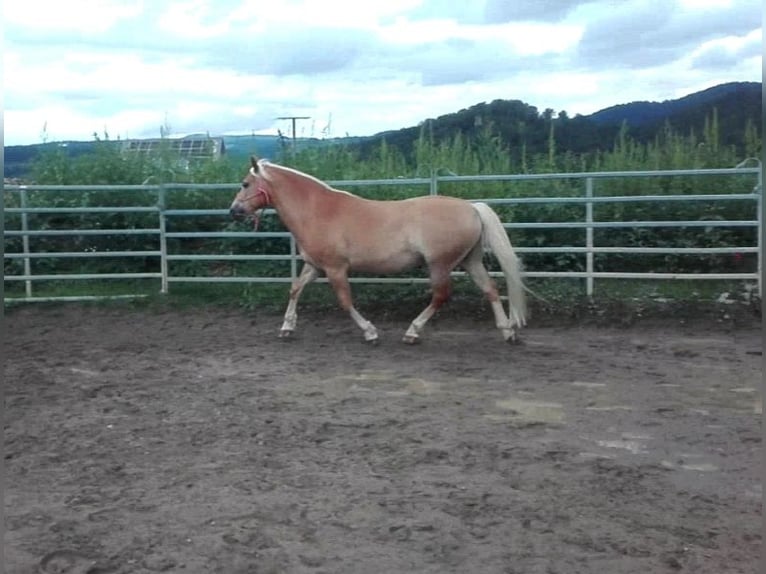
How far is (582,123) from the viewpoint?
11.4m

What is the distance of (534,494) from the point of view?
3777mm

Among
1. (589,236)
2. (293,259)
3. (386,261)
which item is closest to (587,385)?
(386,261)

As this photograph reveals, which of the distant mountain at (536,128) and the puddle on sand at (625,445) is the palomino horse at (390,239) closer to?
the puddle on sand at (625,445)

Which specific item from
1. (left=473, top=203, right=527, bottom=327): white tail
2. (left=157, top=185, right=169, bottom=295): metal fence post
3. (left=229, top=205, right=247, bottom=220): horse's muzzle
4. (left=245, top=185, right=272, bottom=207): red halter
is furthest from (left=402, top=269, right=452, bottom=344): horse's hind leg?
(left=157, top=185, right=169, bottom=295): metal fence post

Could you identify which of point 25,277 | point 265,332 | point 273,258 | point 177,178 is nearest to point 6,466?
point 265,332

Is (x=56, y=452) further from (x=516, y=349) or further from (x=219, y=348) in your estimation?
(x=516, y=349)

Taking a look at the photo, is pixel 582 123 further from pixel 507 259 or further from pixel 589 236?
pixel 507 259

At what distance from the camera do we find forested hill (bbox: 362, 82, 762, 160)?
961cm

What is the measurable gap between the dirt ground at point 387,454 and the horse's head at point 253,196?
112 centimetres

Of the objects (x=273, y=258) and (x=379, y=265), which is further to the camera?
(x=273, y=258)

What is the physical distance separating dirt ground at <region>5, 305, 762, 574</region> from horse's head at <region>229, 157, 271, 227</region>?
1.12 m

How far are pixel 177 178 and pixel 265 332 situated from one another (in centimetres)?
321

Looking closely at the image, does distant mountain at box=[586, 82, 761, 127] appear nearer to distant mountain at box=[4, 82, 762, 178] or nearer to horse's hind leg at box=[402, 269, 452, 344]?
distant mountain at box=[4, 82, 762, 178]

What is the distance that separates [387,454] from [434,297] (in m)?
2.91
